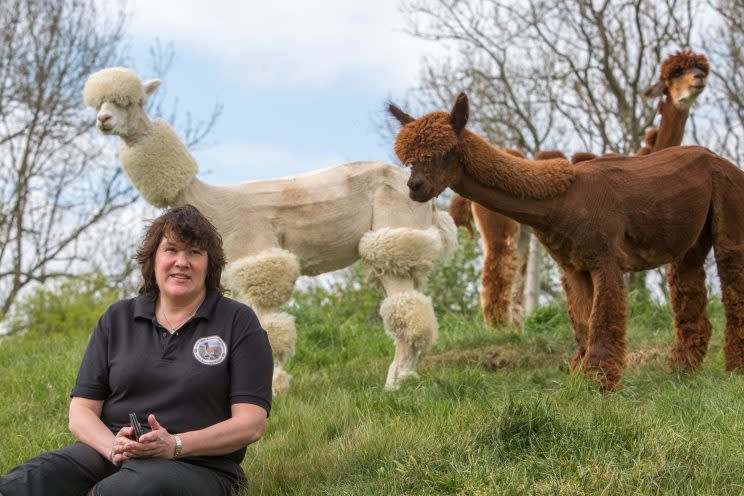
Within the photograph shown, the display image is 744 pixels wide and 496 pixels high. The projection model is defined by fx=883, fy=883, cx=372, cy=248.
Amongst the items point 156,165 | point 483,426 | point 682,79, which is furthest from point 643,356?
point 156,165

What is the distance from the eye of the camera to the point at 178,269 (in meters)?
4.05

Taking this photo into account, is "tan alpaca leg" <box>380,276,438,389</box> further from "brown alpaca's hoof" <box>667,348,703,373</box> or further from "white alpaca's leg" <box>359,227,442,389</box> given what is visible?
"brown alpaca's hoof" <box>667,348,703,373</box>

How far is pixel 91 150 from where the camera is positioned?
1706 cm

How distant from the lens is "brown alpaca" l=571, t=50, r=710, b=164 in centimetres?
780

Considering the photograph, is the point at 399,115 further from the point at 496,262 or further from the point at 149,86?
the point at 496,262

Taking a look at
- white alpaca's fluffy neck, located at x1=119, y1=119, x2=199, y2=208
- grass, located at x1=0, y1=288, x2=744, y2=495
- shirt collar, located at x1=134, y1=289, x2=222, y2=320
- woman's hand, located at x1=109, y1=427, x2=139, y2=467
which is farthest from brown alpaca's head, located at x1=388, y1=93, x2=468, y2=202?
woman's hand, located at x1=109, y1=427, x2=139, y2=467

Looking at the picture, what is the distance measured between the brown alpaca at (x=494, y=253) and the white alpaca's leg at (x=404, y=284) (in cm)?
206

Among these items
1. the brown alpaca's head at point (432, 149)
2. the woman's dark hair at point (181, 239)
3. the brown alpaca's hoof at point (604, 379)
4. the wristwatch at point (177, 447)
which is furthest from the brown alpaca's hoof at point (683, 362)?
the wristwatch at point (177, 447)

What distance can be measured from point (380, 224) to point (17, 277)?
468 inches

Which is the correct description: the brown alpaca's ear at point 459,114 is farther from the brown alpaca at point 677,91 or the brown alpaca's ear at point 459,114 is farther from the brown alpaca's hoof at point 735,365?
the brown alpaca at point 677,91

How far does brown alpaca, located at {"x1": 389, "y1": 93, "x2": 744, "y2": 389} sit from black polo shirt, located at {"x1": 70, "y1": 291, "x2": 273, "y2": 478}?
1695 millimetres

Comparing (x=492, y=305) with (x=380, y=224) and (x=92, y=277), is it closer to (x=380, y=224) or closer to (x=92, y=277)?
(x=380, y=224)

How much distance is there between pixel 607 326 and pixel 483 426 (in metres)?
1.59

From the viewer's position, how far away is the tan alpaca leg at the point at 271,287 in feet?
21.3
